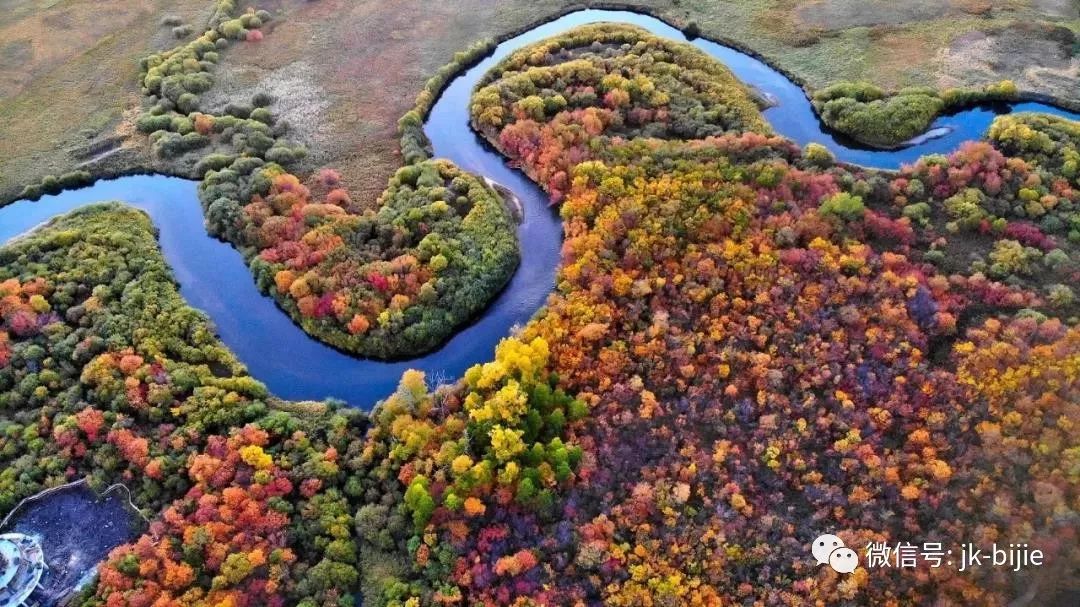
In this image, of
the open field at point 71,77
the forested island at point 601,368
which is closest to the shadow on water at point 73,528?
the forested island at point 601,368

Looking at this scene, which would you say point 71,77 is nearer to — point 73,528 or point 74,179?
point 74,179

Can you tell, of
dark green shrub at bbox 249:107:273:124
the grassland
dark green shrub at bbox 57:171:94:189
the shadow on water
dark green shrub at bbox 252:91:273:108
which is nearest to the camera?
the shadow on water

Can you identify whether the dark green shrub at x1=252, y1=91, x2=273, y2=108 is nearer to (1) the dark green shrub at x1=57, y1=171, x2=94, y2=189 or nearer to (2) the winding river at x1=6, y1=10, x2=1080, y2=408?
(2) the winding river at x1=6, y1=10, x2=1080, y2=408

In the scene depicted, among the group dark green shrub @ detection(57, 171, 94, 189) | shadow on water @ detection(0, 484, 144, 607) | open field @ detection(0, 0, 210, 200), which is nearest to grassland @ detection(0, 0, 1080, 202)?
open field @ detection(0, 0, 210, 200)

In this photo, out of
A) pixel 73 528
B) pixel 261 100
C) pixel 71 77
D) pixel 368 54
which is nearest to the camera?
pixel 73 528

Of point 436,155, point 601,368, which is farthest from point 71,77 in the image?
point 601,368

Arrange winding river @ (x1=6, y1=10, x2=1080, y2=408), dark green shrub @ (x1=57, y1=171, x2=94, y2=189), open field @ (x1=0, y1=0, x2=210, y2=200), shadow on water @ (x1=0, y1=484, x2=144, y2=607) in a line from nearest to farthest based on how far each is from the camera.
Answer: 1. shadow on water @ (x1=0, y1=484, x2=144, y2=607)
2. winding river @ (x1=6, y1=10, x2=1080, y2=408)
3. dark green shrub @ (x1=57, y1=171, x2=94, y2=189)
4. open field @ (x1=0, y1=0, x2=210, y2=200)

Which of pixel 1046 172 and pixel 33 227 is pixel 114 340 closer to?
pixel 33 227

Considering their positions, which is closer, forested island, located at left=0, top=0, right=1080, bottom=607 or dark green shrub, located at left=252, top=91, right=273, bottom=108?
forested island, located at left=0, top=0, right=1080, bottom=607
